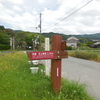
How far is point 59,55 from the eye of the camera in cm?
285

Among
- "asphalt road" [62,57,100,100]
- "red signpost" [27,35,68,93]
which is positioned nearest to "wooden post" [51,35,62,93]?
"red signpost" [27,35,68,93]

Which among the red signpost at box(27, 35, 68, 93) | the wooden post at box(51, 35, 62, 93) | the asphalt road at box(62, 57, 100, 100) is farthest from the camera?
the asphalt road at box(62, 57, 100, 100)

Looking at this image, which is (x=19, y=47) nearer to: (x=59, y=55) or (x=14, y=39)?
(x=14, y=39)

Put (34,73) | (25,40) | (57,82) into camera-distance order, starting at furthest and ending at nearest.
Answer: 1. (25,40)
2. (34,73)
3. (57,82)

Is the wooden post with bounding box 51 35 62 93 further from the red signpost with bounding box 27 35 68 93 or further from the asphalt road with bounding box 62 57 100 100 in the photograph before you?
the asphalt road with bounding box 62 57 100 100

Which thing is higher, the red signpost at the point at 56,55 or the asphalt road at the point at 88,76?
the red signpost at the point at 56,55

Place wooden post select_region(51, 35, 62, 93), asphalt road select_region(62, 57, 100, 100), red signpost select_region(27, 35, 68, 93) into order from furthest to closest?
1. asphalt road select_region(62, 57, 100, 100)
2. wooden post select_region(51, 35, 62, 93)
3. red signpost select_region(27, 35, 68, 93)

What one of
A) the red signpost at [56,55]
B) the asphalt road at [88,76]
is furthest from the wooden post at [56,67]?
the asphalt road at [88,76]

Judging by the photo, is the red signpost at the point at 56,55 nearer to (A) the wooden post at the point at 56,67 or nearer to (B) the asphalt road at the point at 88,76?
(A) the wooden post at the point at 56,67

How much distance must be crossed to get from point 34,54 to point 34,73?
2226mm

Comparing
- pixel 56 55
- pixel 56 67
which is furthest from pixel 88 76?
pixel 56 55

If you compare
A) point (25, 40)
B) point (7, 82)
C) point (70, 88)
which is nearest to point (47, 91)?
point (70, 88)

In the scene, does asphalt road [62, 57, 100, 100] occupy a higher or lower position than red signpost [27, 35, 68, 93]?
lower

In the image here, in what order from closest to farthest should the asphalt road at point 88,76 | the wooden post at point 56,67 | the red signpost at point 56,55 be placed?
1. the red signpost at point 56,55
2. the wooden post at point 56,67
3. the asphalt road at point 88,76
